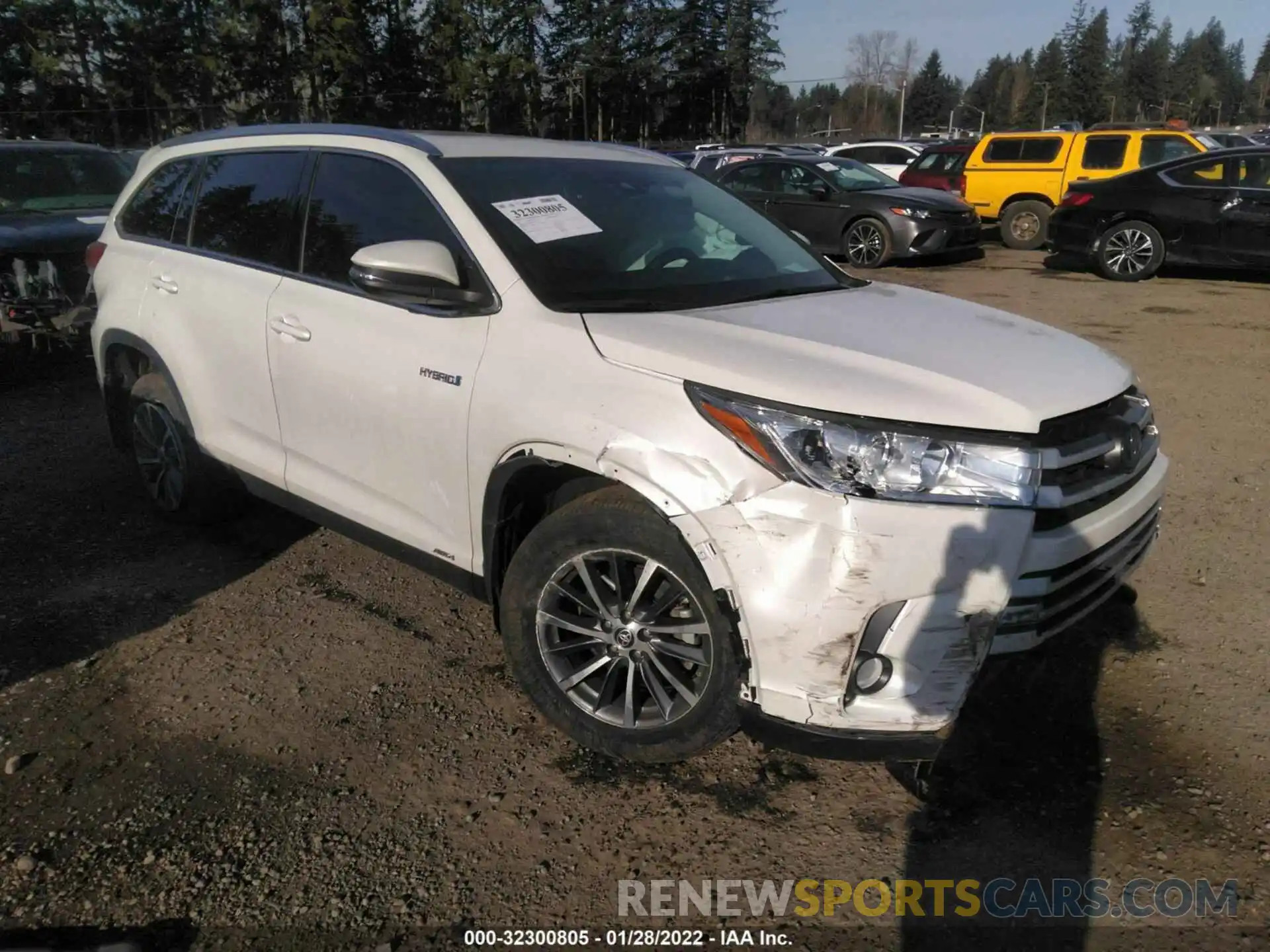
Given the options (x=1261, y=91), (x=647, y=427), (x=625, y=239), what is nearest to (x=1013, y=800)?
(x=647, y=427)

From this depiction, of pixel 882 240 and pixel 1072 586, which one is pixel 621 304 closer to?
pixel 1072 586

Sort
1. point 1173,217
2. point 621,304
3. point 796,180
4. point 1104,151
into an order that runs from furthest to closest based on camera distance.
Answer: point 1104,151 → point 796,180 → point 1173,217 → point 621,304

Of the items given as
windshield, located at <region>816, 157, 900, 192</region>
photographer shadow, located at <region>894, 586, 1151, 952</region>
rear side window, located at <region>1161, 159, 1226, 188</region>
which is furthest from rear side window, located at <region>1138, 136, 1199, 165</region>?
photographer shadow, located at <region>894, 586, 1151, 952</region>

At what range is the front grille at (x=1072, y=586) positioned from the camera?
241cm

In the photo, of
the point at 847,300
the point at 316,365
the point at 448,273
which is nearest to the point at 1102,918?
the point at 847,300

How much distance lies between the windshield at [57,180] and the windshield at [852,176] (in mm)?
8990

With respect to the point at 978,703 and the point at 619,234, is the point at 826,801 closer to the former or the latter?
the point at 978,703

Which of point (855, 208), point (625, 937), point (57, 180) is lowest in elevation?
point (625, 937)

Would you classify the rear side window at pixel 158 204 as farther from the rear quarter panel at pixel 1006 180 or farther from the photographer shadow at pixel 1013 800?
the rear quarter panel at pixel 1006 180

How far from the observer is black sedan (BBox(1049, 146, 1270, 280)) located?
10.7 metres

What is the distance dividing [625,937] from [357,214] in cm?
254

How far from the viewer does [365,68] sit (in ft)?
129

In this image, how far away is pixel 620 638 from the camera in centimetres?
275

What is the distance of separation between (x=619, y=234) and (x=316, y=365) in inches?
45.4
